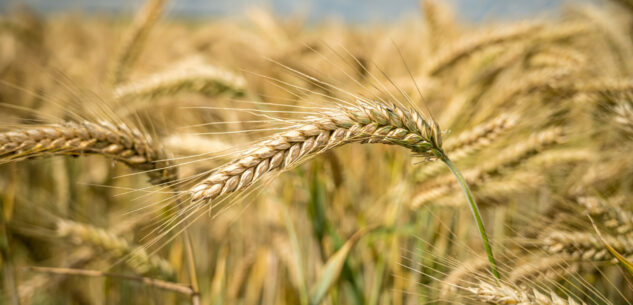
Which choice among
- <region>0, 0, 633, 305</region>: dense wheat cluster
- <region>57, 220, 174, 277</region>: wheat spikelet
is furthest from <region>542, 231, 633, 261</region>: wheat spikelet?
<region>57, 220, 174, 277</region>: wheat spikelet

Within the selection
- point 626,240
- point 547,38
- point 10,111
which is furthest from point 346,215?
point 10,111

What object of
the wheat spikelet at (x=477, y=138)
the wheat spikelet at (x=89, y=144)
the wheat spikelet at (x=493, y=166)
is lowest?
the wheat spikelet at (x=493, y=166)

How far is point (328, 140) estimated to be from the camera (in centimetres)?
64

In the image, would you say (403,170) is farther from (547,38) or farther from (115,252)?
(547,38)

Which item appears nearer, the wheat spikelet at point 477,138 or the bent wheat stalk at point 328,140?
the bent wheat stalk at point 328,140

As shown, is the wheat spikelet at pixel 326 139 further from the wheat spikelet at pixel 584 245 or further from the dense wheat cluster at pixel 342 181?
the wheat spikelet at pixel 584 245

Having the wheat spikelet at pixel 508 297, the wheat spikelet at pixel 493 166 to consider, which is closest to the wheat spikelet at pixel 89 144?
the wheat spikelet at pixel 508 297

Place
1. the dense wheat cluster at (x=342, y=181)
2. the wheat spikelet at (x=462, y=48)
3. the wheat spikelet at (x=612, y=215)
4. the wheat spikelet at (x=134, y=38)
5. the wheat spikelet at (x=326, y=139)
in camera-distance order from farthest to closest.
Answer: the wheat spikelet at (x=134, y=38)
the wheat spikelet at (x=462, y=48)
the wheat spikelet at (x=612, y=215)
the dense wheat cluster at (x=342, y=181)
the wheat spikelet at (x=326, y=139)

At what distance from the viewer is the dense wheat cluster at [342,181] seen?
707mm

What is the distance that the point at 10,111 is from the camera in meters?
2.22

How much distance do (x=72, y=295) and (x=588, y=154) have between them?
2.02 meters

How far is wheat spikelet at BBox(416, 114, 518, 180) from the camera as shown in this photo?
92 centimetres

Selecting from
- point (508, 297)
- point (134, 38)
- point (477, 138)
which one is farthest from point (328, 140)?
point (134, 38)

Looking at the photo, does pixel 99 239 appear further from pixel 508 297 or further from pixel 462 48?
pixel 462 48
